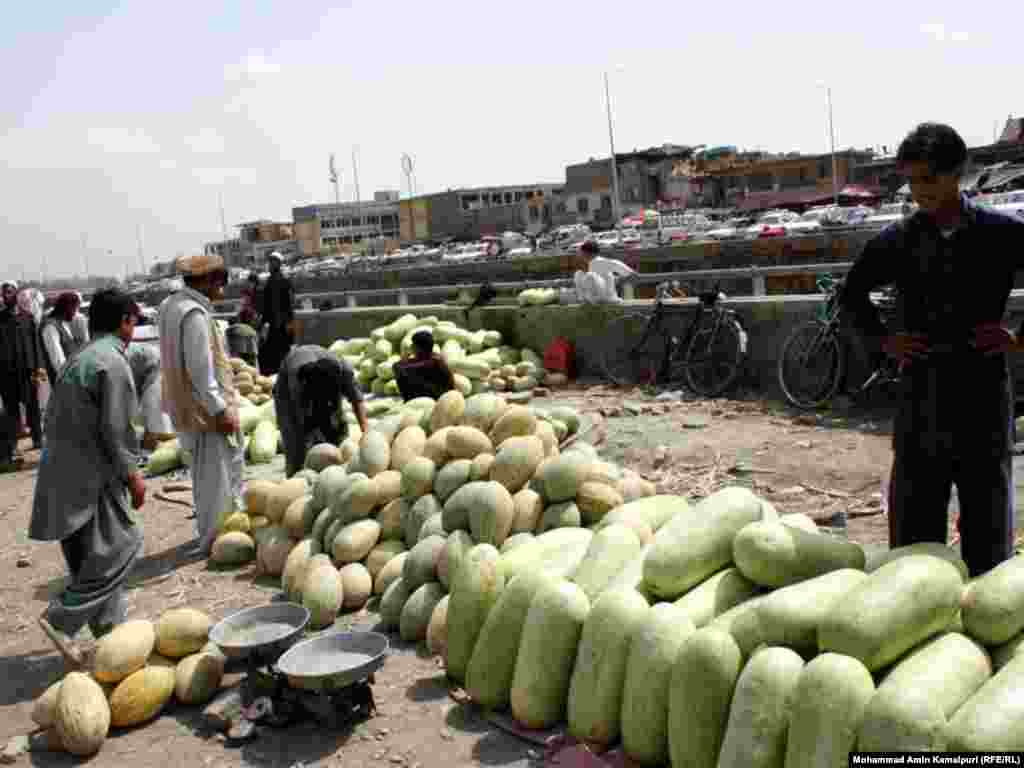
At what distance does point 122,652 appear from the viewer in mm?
4617

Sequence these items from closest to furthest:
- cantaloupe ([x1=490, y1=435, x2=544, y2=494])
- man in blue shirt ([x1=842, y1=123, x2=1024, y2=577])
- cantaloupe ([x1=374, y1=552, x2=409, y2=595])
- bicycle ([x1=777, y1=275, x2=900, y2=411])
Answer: man in blue shirt ([x1=842, y1=123, x2=1024, y2=577]), cantaloupe ([x1=490, y1=435, x2=544, y2=494]), cantaloupe ([x1=374, y1=552, x2=409, y2=595]), bicycle ([x1=777, y1=275, x2=900, y2=411])

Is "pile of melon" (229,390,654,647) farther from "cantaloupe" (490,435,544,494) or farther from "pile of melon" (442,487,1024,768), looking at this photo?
"pile of melon" (442,487,1024,768)

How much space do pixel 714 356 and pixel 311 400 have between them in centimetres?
549

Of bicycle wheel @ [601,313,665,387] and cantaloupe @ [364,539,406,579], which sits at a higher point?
bicycle wheel @ [601,313,665,387]

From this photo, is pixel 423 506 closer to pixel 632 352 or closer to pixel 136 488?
pixel 136 488

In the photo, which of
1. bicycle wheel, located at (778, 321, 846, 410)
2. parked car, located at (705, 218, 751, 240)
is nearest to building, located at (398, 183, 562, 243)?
parked car, located at (705, 218, 751, 240)

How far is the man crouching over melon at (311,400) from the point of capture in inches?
294

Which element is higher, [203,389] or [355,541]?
[203,389]

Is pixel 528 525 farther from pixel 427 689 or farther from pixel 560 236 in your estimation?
pixel 560 236

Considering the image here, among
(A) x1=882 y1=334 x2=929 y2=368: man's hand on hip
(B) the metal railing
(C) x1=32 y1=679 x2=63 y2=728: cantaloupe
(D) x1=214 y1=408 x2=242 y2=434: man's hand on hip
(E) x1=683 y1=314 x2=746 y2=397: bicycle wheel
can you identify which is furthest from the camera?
(B) the metal railing

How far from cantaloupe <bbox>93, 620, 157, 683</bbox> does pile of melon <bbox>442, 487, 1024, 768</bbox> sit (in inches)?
62.6

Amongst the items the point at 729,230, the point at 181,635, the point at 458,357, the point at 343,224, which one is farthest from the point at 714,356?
the point at 343,224

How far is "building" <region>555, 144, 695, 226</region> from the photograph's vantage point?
78.1 meters

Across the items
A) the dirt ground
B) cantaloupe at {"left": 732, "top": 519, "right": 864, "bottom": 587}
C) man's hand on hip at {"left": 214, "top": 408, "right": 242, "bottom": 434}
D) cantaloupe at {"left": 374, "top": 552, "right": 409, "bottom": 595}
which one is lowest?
the dirt ground
